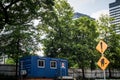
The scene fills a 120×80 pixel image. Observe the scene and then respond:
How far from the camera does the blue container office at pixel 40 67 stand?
31.1 m

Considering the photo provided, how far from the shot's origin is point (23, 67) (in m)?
32.4

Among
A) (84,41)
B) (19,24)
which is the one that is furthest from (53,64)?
(84,41)

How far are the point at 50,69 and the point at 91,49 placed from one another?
14.7 m

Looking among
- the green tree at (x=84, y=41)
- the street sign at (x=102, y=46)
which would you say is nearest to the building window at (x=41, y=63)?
the green tree at (x=84, y=41)

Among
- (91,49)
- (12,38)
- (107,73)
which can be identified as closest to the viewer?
(12,38)

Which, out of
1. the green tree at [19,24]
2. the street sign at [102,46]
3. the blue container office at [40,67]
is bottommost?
the blue container office at [40,67]

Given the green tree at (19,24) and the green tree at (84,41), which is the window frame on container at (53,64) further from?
the green tree at (84,41)

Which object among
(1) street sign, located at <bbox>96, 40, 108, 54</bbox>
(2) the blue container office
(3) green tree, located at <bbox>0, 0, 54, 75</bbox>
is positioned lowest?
(2) the blue container office

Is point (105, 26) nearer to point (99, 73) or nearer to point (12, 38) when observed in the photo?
point (99, 73)

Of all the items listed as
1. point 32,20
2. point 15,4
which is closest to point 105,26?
point 32,20

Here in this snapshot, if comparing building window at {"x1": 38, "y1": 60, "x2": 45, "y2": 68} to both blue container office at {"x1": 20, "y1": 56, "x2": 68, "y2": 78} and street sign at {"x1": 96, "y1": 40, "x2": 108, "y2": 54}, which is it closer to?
blue container office at {"x1": 20, "y1": 56, "x2": 68, "y2": 78}

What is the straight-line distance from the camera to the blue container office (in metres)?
31.1

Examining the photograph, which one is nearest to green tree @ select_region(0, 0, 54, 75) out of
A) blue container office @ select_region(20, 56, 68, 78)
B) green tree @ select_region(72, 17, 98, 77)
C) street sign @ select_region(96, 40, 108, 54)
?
blue container office @ select_region(20, 56, 68, 78)

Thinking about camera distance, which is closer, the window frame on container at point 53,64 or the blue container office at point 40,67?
the blue container office at point 40,67
